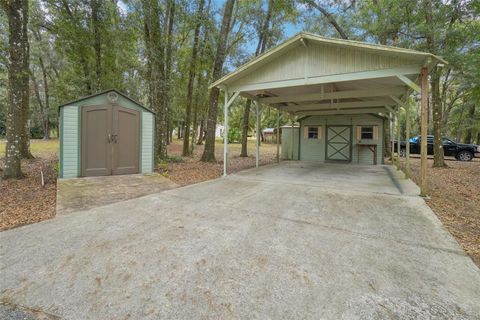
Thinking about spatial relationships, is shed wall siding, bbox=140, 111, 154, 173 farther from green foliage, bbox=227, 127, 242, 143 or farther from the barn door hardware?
green foliage, bbox=227, 127, 242, 143

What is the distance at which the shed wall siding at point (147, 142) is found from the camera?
23.5 feet

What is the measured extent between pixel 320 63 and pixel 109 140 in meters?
5.99

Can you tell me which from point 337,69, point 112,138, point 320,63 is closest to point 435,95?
point 337,69

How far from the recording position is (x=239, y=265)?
2303mm

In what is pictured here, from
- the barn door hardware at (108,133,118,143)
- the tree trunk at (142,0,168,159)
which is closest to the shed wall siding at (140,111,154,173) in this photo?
the barn door hardware at (108,133,118,143)

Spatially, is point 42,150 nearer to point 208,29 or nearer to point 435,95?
point 208,29

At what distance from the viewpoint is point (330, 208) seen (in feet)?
13.9

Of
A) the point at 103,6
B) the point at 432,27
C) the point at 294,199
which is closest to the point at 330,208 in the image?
the point at 294,199

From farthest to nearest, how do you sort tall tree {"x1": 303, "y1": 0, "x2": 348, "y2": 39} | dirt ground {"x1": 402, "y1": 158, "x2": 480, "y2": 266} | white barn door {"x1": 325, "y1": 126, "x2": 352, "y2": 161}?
white barn door {"x1": 325, "y1": 126, "x2": 352, "y2": 161} → tall tree {"x1": 303, "y1": 0, "x2": 348, "y2": 39} → dirt ground {"x1": 402, "y1": 158, "x2": 480, "y2": 266}

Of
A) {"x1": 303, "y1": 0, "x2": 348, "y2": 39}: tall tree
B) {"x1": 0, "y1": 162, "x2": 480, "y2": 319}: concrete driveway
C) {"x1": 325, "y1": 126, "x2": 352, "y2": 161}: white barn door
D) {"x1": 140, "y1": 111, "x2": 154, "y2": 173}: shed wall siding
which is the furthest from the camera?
{"x1": 325, "y1": 126, "x2": 352, "y2": 161}: white barn door

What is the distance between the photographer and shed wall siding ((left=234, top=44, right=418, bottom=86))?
17.7ft

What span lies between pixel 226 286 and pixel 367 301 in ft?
3.66

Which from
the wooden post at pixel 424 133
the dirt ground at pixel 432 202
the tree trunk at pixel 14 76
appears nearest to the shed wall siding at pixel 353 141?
the dirt ground at pixel 432 202

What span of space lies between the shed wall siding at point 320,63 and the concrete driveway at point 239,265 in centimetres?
343
